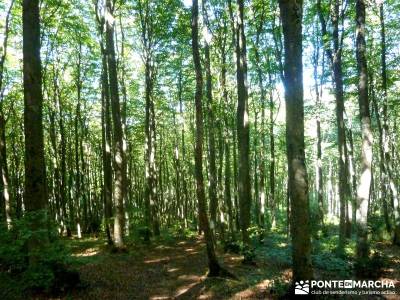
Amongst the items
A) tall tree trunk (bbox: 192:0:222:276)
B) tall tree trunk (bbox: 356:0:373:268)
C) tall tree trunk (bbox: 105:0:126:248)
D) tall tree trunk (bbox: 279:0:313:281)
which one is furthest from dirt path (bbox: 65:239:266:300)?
tall tree trunk (bbox: 356:0:373:268)

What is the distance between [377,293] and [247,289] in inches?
148

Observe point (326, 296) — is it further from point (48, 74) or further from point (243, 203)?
point (48, 74)

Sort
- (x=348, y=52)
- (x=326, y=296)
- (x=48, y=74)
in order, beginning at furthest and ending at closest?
1. (x=48, y=74)
2. (x=348, y=52)
3. (x=326, y=296)

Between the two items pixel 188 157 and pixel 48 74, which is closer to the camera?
pixel 48 74

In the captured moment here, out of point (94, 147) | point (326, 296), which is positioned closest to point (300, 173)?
point (326, 296)

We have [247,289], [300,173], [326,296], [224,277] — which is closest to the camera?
[300,173]

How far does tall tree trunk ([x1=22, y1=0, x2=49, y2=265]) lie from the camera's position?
786 centimetres

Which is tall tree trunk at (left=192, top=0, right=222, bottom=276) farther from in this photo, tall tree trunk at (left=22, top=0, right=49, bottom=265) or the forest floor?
tall tree trunk at (left=22, top=0, right=49, bottom=265)

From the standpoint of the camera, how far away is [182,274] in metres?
12.2

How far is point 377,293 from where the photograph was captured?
1011 cm

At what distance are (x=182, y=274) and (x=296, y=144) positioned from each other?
A: 6.69m

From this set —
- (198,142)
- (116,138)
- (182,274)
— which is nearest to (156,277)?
(182,274)

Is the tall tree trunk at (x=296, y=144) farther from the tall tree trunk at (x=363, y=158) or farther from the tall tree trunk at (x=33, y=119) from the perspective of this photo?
the tall tree trunk at (x=33, y=119)

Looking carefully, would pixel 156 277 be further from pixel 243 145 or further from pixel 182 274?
pixel 243 145
